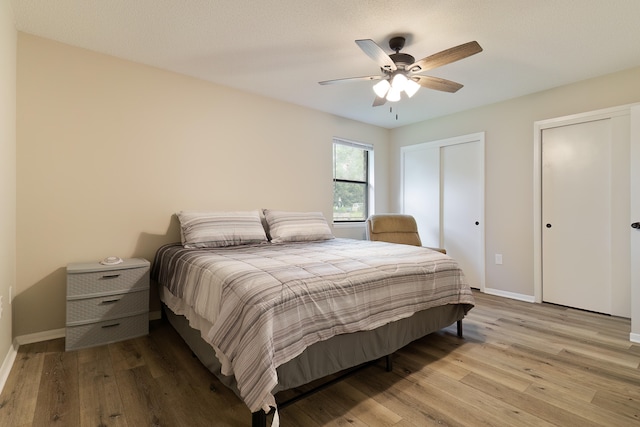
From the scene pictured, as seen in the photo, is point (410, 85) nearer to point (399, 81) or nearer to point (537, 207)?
point (399, 81)

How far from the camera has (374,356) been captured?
1.80 meters

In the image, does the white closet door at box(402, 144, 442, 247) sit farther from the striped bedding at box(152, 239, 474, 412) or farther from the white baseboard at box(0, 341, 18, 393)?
the white baseboard at box(0, 341, 18, 393)

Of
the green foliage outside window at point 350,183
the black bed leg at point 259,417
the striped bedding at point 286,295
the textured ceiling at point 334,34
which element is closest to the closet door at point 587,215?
the textured ceiling at point 334,34

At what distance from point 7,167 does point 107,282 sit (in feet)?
3.29

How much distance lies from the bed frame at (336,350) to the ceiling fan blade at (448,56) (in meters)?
1.78

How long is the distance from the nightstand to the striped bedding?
0.68 feet

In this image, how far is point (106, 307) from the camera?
7.50 ft

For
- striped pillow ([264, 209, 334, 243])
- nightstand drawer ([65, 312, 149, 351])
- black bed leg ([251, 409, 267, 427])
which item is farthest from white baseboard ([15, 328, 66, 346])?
black bed leg ([251, 409, 267, 427])

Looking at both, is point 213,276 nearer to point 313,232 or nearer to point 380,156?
point 313,232

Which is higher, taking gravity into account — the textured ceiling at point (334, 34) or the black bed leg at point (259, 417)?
the textured ceiling at point (334, 34)

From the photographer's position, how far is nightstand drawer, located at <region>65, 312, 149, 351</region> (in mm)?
2182

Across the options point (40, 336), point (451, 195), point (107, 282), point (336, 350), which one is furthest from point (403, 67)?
point (40, 336)

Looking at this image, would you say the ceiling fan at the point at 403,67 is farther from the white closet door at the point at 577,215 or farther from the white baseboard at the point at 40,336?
the white baseboard at the point at 40,336

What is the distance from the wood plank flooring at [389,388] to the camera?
1.49 m
